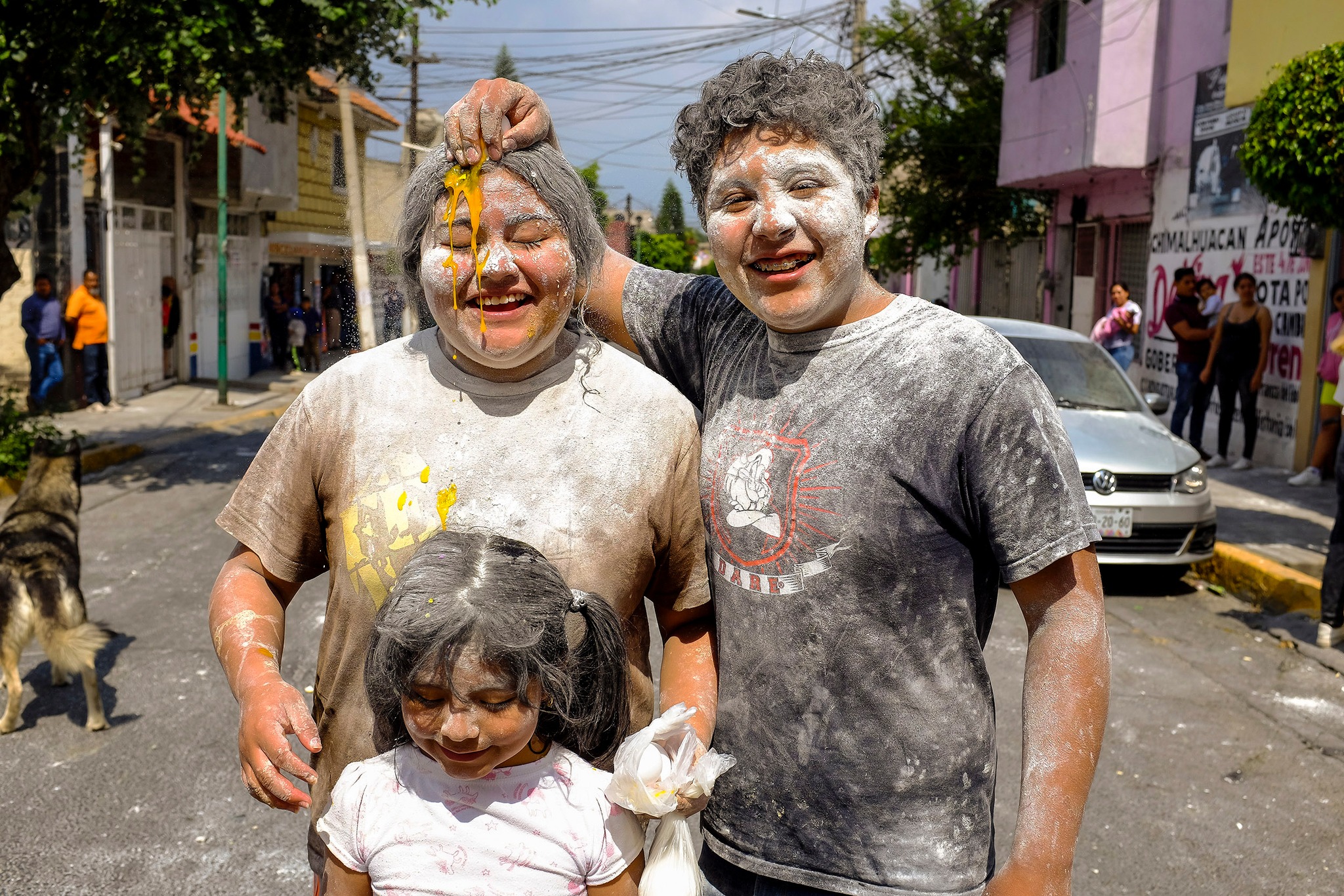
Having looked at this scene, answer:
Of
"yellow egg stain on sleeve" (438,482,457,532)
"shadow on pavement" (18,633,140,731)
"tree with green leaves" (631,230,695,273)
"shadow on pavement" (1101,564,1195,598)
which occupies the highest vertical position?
"tree with green leaves" (631,230,695,273)

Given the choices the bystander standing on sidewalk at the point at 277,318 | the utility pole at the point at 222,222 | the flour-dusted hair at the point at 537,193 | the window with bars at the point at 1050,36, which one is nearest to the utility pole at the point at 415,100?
the flour-dusted hair at the point at 537,193

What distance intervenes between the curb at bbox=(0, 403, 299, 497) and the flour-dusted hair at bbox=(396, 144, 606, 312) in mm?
7913

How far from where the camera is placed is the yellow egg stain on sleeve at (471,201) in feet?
6.31

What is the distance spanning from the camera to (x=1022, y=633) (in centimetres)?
653

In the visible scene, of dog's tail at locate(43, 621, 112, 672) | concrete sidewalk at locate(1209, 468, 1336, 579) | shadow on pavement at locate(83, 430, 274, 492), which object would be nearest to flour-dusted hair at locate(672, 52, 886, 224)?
dog's tail at locate(43, 621, 112, 672)

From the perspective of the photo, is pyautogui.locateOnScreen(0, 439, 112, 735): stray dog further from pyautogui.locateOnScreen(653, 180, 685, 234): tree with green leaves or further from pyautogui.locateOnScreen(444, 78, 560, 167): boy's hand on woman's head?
pyautogui.locateOnScreen(444, 78, 560, 167): boy's hand on woman's head

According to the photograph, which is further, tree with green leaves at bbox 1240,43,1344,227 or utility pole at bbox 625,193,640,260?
tree with green leaves at bbox 1240,43,1344,227

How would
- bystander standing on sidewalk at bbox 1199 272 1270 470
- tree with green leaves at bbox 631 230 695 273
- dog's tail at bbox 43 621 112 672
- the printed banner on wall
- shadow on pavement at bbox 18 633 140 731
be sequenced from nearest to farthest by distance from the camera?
tree with green leaves at bbox 631 230 695 273 < dog's tail at bbox 43 621 112 672 < shadow on pavement at bbox 18 633 140 731 < bystander standing on sidewalk at bbox 1199 272 1270 470 < the printed banner on wall

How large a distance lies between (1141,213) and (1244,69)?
16.4 ft

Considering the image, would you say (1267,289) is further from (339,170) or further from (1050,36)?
(339,170)

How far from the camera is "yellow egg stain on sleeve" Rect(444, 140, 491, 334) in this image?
1.92 metres

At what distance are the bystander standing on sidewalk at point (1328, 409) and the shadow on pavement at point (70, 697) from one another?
837 centimetres

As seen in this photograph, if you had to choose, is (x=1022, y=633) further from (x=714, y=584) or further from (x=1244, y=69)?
(x=1244, y=69)

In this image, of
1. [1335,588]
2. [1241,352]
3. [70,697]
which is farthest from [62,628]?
[1241,352]
